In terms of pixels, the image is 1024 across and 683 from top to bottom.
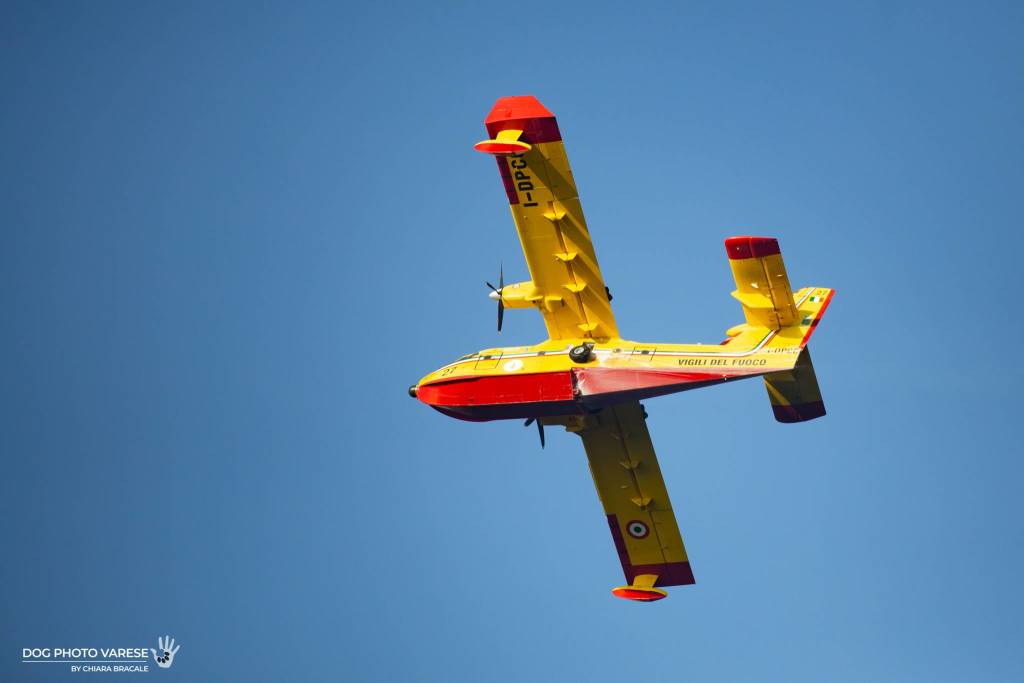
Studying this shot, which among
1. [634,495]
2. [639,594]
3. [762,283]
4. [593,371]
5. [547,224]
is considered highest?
A: [547,224]

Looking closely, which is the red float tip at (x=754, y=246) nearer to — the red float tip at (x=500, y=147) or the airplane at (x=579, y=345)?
the airplane at (x=579, y=345)

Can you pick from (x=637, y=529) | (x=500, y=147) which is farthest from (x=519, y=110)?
(x=637, y=529)

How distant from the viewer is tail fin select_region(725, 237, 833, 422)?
149 ft

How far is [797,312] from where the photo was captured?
153ft

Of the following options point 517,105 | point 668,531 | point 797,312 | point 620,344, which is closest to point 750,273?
point 797,312

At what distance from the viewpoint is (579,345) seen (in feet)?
161

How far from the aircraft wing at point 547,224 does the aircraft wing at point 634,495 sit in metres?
4.25

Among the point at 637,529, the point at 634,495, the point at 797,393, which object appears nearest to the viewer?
the point at 797,393

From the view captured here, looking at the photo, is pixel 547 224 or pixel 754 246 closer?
pixel 754 246

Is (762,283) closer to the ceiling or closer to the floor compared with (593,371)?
closer to the ceiling

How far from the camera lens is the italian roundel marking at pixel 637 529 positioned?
54.3m

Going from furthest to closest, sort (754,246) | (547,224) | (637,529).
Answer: (637,529) → (547,224) → (754,246)

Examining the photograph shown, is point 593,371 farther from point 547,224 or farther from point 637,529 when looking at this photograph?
point 637,529

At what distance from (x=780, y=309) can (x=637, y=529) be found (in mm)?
11535
